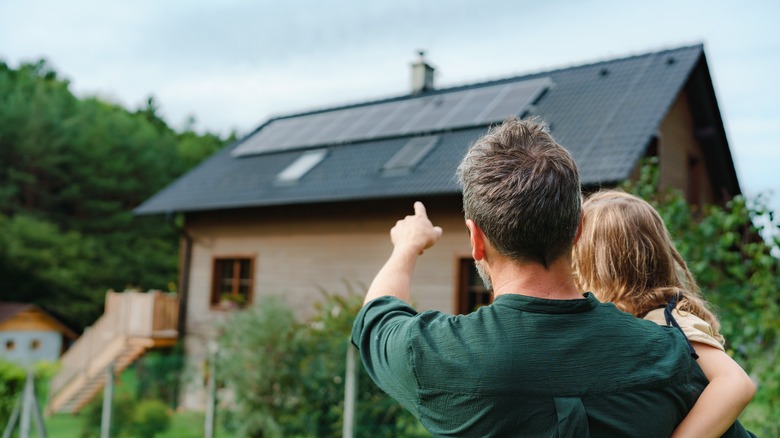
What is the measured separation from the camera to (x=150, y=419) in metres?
9.53

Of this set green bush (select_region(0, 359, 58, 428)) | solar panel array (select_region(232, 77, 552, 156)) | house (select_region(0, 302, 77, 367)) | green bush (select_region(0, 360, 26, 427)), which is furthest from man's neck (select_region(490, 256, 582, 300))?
house (select_region(0, 302, 77, 367))

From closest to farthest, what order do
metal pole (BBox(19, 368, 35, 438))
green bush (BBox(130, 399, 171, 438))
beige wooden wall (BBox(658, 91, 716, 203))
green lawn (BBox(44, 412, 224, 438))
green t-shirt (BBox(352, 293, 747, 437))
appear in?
green t-shirt (BBox(352, 293, 747, 437)), metal pole (BBox(19, 368, 35, 438)), green lawn (BBox(44, 412, 224, 438)), green bush (BBox(130, 399, 171, 438)), beige wooden wall (BBox(658, 91, 716, 203))

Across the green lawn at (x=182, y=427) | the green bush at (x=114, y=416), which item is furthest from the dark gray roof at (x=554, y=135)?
the green bush at (x=114, y=416)

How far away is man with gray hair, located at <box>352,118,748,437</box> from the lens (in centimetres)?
131

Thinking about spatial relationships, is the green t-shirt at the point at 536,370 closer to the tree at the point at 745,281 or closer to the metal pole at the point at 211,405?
the tree at the point at 745,281

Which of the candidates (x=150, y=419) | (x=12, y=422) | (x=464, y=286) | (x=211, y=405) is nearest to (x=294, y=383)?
(x=211, y=405)

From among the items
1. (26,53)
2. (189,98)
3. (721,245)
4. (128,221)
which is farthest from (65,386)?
(189,98)

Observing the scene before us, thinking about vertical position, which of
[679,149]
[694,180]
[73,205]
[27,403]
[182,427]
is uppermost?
[73,205]

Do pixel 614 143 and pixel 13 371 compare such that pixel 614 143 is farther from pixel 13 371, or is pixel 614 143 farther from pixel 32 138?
pixel 32 138

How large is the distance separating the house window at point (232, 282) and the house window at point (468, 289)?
5.49 metres

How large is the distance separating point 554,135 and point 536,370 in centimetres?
1104

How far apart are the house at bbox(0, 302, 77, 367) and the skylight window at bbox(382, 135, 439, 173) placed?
1273cm

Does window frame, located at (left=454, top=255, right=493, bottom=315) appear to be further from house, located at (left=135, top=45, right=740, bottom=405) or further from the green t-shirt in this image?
the green t-shirt

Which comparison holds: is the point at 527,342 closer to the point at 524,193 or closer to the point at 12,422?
the point at 524,193
